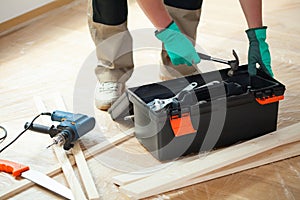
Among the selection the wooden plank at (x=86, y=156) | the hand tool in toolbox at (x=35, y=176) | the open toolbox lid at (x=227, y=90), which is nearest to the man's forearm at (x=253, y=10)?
the open toolbox lid at (x=227, y=90)

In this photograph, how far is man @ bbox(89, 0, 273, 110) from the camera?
1774mm

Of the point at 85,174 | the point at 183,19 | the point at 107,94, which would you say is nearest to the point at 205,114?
the point at 85,174

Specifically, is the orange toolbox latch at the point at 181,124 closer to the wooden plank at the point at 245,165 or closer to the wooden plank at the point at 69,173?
the wooden plank at the point at 245,165

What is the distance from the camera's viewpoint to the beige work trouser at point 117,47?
2.07 metres

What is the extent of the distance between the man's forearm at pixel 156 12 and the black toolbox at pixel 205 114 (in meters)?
0.19

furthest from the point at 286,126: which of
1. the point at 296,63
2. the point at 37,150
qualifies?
the point at 37,150

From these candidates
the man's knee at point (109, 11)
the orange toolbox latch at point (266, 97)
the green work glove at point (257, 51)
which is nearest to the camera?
the orange toolbox latch at point (266, 97)

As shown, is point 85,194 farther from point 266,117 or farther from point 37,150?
point 266,117

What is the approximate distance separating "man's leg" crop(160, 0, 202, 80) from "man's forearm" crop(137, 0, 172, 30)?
0.38 m

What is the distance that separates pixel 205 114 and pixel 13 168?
0.61 m

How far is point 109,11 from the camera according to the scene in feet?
6.59

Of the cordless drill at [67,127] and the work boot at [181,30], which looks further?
the work boot at [181,30]

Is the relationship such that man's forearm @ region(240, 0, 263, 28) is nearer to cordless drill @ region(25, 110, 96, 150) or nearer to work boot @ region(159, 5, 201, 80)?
work boot @ region(159, 5, 201, 80)

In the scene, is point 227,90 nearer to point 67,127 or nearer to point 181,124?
point 181,124
